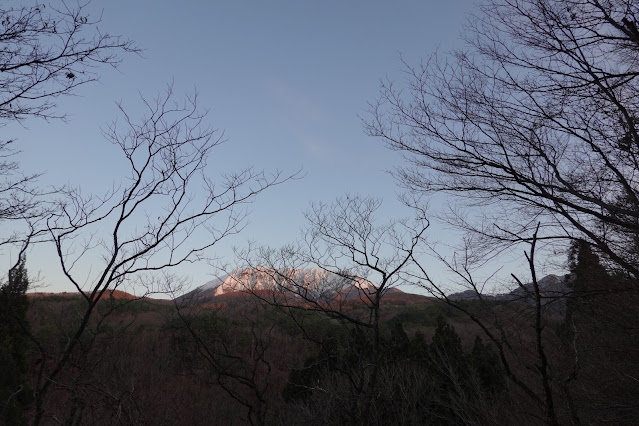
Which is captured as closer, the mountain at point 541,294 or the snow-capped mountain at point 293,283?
the mountain at point 541,294

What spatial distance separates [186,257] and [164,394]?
16037mm

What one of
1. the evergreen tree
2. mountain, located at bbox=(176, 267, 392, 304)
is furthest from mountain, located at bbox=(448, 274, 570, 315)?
the evergreen tree

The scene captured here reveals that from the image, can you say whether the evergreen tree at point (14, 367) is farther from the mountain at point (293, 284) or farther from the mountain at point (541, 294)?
the mountain at point (541, 294)

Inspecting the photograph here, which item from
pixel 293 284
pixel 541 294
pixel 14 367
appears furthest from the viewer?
pixel 14 367

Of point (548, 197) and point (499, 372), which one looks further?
point (499, 372)

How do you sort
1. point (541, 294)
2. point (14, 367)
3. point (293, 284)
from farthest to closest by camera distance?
1. point (14, 367)
2. point (293, 284)
3. point (541, 294)

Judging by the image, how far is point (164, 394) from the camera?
61.2 feet

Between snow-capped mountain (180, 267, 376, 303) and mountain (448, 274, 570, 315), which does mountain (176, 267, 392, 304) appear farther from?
mountain (448, 274, 570, 315)

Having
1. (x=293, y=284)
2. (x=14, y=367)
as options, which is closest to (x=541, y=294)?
(x=293, y=284)

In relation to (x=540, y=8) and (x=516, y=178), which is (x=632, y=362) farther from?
(x=540, y=8)

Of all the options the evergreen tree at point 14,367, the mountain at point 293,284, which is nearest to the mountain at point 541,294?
the mountain at point 293,284

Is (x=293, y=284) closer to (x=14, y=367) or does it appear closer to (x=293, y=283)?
(x=293, y=283)

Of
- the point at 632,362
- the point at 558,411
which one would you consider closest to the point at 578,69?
the point at 558,411

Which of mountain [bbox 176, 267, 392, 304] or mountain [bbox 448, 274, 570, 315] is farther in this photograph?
mountain [bbox 176, 267, 392, 304]
